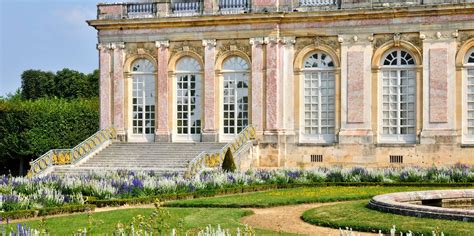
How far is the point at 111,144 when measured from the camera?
33.4 metres

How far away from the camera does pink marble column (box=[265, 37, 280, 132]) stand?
3198 cm

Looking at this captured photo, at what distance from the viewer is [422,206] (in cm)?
1409

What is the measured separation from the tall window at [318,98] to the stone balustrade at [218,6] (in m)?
2.03

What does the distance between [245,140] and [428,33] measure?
25.9 ft

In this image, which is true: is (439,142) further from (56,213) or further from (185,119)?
(56,213)

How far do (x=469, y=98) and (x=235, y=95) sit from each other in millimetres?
8977

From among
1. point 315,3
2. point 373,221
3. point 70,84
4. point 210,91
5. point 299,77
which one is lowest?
point 373,221

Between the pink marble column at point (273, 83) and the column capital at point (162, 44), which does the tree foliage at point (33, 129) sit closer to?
the column capital at point (162, 44)

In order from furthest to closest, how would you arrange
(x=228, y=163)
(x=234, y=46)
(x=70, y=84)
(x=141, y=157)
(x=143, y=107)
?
(x=70, y=84) → (x=143, y=107) → (x=234, y=46) → (x=141, y=157) → (x=228, y=163)

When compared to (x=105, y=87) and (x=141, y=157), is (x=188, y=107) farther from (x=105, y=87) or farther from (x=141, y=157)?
(x=105, y=87)

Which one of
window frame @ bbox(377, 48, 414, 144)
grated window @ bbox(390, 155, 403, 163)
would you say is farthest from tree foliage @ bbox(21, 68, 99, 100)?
grated window @ bbox(390, 155, 403, 163)

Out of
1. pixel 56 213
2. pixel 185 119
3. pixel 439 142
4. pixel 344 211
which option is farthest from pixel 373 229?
pixel 185 119

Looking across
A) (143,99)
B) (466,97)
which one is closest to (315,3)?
(466,97)

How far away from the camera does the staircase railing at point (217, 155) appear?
2677 cm
